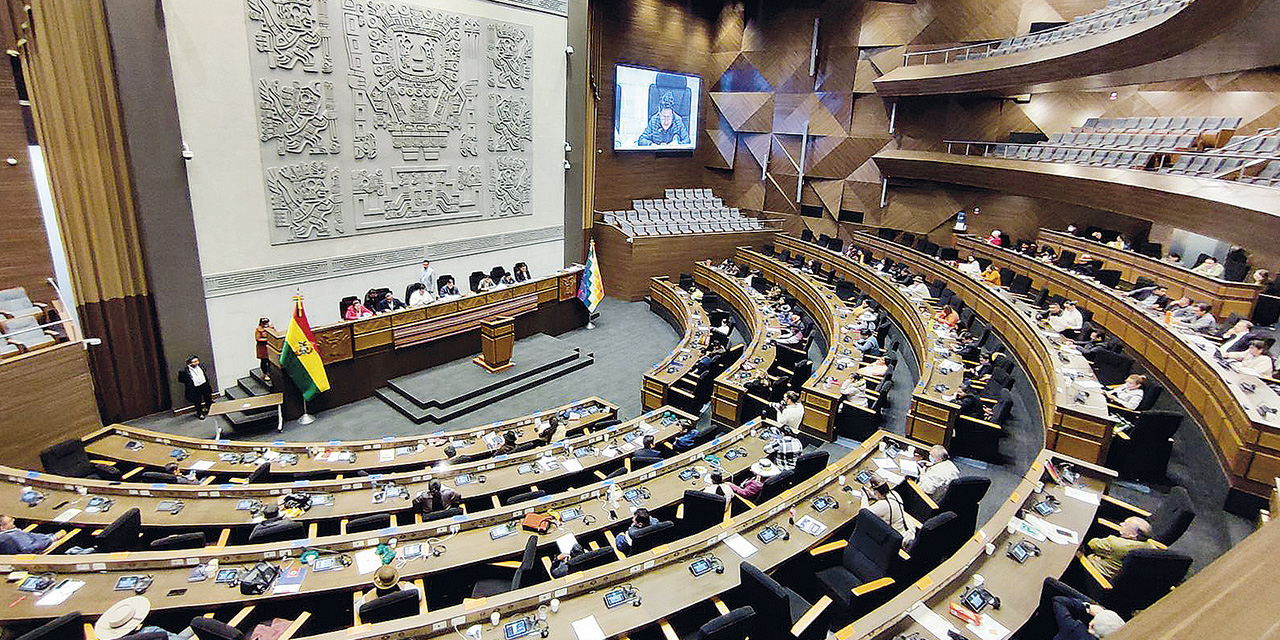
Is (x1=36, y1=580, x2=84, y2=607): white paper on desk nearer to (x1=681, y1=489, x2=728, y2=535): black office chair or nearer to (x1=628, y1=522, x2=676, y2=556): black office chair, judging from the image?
(x1=628, y1=522, x2=676, y2=556): black office chair

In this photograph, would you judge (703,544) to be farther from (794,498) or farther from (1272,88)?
(1272,88)

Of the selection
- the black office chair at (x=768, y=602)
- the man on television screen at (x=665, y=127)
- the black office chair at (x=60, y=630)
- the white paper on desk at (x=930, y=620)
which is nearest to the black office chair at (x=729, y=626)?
the black office chair at (x=768, y=602)

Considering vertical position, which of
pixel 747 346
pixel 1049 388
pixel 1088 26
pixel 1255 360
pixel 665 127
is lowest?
pixel 747 346

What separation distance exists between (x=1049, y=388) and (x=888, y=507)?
3.91 meters

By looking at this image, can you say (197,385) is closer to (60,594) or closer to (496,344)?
(496,344)

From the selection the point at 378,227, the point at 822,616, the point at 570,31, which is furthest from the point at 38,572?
the point at 570,31

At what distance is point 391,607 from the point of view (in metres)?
4.16

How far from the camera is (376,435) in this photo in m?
8.93

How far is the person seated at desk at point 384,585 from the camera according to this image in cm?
425

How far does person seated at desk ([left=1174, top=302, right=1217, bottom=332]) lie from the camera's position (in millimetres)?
8570

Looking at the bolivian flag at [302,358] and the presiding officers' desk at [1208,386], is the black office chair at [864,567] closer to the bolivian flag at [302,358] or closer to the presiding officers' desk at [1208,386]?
the presiding officers' desk at [1208,386]

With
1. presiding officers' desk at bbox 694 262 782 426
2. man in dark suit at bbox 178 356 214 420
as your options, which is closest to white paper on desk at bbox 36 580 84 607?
man in dark suit at bbox 178 356 214 420

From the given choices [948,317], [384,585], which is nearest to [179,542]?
[384,585]

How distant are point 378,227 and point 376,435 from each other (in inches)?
184
